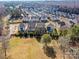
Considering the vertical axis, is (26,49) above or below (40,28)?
below

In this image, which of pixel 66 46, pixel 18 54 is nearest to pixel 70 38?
pixel 66 46

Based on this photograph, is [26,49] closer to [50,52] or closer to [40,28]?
[50,52]

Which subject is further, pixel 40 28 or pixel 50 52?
pixel 40 28

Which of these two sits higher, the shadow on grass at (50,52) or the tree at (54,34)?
the tree at (54,34)

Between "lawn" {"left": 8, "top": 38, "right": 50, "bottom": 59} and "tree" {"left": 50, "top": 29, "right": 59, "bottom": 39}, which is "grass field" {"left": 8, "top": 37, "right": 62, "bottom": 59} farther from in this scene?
"tree" {"left": 50, "top": 29, "right": 59, "bottom": 39}

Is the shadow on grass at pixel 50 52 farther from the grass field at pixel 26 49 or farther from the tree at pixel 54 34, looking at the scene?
the tree at pixel 54 34

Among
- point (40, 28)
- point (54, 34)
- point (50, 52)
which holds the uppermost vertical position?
point (40, 28)

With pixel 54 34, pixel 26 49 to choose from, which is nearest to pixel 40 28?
pixel 54 34

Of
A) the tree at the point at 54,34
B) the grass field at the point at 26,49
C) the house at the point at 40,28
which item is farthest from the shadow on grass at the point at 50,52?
the house at the point at 40,28

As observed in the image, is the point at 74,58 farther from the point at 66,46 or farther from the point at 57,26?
the point at 57,26
